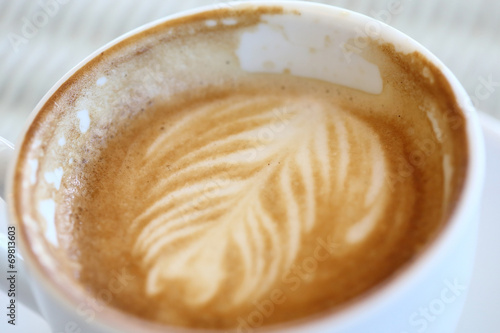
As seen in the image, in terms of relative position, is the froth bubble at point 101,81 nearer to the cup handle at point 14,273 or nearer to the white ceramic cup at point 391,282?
the white ceramic cup at point 391,282

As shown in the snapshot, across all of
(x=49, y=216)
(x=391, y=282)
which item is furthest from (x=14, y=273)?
(x=391, y=282)

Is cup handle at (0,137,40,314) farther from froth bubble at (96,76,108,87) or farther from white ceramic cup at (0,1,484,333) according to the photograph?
froth bubble at (96,76,108,87)

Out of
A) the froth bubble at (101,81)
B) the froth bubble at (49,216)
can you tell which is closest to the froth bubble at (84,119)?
the froth bubble at (101,81)

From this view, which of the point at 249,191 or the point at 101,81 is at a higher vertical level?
the point at 101,81

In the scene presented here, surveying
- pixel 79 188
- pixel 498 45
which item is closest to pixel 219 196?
pixel 79 188

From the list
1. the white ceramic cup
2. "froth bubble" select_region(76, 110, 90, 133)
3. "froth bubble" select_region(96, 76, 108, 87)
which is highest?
"froth bubble" select_region(96, 76, 108, 87)

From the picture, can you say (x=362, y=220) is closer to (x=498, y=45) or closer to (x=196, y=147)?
(x=196, y=147)

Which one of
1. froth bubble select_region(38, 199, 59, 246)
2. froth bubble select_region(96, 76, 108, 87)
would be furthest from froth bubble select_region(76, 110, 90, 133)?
froth bubble select_region(38, 199, 59, 246)

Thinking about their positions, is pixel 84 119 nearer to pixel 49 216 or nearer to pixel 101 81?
pixel 101 81
